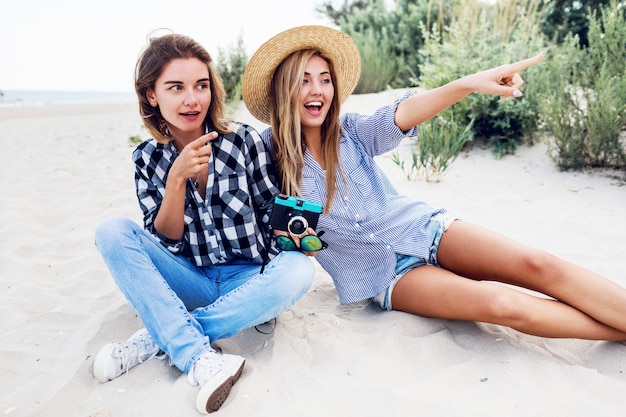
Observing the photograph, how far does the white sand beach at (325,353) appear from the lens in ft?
5.56

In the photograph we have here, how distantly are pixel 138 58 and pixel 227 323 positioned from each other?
1.19 metres

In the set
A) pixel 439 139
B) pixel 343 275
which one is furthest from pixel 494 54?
pixel 343 275

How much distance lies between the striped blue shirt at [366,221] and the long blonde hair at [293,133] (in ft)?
0.14

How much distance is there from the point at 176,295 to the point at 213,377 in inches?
17.3

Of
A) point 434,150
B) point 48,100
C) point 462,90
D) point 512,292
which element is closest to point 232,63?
point 434,150

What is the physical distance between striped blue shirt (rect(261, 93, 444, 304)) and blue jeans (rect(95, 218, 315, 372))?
28 cm

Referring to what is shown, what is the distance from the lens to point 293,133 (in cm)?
223

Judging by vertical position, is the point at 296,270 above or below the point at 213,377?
above

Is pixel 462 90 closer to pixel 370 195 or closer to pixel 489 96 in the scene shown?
pixel 370 195

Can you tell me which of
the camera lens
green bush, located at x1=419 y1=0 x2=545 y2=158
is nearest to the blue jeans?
the camera lens

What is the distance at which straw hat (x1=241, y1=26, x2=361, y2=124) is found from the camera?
2223 mm

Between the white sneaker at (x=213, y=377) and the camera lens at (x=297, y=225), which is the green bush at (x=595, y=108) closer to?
the camera lens at (x=297, y=225)

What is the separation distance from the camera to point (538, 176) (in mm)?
4367

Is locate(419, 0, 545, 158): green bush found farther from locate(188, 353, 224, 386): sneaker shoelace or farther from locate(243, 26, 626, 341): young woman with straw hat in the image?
locate(188, 353, 224, 386): sneaker shoelace
